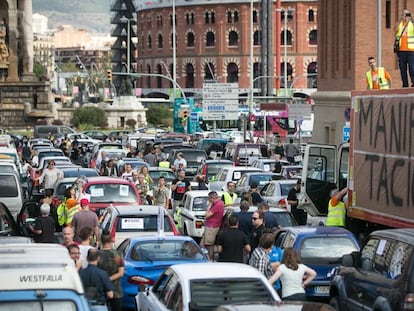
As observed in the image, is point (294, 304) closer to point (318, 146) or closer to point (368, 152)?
point (368, 152)

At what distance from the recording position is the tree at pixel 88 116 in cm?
9623

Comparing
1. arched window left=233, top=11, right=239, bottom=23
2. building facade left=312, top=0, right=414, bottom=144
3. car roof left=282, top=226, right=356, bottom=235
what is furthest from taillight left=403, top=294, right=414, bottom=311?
arched window left=233, top=11, right=239, bottom=23

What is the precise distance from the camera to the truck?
1781cm

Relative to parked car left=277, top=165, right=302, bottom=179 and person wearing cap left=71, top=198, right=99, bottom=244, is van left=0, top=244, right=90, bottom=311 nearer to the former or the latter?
person wearing cap left=71, top=198, right=99, bottom=244

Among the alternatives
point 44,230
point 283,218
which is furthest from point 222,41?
point 44,230

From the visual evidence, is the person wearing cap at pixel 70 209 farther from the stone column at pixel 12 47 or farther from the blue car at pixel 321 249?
the stone column at pixel 12 47

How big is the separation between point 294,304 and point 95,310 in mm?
2303

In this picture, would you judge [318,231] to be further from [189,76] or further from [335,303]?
[189,76]

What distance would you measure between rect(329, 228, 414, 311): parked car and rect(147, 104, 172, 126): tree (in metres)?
95.0

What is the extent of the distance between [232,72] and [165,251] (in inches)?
5069

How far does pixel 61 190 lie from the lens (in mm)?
27016

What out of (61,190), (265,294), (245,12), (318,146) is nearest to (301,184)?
(318,146)

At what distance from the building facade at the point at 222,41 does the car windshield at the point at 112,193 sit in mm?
111287

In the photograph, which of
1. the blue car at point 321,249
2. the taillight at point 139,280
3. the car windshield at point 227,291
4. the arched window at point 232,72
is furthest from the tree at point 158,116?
the car windshield at point 227,291
